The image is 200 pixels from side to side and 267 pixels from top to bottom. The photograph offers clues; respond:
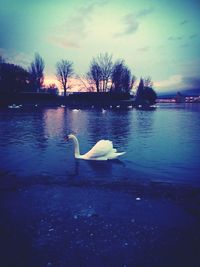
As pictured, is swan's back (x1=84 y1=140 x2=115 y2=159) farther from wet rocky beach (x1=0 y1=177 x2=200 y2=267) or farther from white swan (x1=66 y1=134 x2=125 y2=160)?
wet rocky beach (x1=0 y1=177 x2=200 y2=267)

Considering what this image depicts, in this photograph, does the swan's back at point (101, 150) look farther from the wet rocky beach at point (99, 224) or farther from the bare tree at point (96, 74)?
the bare tree at point (96, 74)

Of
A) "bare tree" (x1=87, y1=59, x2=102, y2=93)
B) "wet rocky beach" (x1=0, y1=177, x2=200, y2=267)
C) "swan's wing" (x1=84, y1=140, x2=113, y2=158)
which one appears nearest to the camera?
"wet rocky beach" (x1=0, y1=177, x2=200, y2=267)

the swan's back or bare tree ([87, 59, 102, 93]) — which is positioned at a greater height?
bare tree ([87, 59, 102, 93])

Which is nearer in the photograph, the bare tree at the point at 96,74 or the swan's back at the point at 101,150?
the swan's back at the point at 101,150

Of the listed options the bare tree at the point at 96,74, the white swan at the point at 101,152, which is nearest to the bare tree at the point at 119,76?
the bare tree at the point at 96,74

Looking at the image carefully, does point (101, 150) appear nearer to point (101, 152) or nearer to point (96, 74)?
point (101, 152)

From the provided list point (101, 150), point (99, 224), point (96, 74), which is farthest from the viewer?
point (96, 74)

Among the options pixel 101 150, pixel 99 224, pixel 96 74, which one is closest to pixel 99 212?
pixel 99 224

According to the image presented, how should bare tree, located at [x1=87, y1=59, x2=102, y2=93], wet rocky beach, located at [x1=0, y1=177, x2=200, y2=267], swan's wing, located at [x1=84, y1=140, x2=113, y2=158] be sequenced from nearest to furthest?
wet rocky beach, located at [x1=0, y1=177, x2=200, y2=267]
swan's wing, located at [x1=84, y1=140, x2=113, y2=158]
bare tree, located at [x1=87, y1=59, x2=102, y2=93]

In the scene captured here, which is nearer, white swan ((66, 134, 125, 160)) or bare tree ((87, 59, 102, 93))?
white swan ((66, 134, 125, 160))

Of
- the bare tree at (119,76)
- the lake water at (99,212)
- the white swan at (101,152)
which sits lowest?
the lake water at (99,212)

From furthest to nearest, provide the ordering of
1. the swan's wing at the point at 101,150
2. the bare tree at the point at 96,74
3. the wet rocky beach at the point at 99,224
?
the bare tree at the point at 96,74
the swan's wing at the point at 101,150
the wet rocky beach at the point at 99,224

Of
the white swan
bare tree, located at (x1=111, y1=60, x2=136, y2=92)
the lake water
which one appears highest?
bare tree, located at (x1=111, y1=60, x2=136, y2=92)

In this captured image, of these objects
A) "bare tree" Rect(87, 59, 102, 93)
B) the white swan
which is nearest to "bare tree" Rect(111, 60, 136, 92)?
"bare tree" Rect(87, 59, 102, 93)
